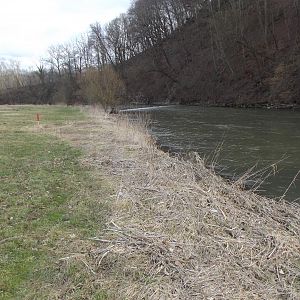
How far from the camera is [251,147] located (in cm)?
1888

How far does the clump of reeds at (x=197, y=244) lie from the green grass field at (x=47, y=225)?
35cm

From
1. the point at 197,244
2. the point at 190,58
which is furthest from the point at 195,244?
the point at 190,58

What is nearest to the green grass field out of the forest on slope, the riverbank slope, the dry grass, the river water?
the riverbank slope

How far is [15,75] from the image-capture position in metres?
130

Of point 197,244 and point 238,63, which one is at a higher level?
point 238,63

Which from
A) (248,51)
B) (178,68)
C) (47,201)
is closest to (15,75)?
(178,68)

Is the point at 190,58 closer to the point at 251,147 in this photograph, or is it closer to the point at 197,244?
the point at 251,147

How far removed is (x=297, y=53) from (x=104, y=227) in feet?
145

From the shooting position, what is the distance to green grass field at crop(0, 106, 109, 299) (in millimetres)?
4883

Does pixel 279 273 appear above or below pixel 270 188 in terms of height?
above

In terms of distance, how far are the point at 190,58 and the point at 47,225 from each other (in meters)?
68.4

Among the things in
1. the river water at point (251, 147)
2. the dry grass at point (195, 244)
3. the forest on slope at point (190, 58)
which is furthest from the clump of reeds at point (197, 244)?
the forest on slope at point (190, 58)

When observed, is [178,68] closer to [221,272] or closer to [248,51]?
[248,51]

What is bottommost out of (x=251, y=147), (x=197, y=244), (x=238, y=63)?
(x=251, y=147)
